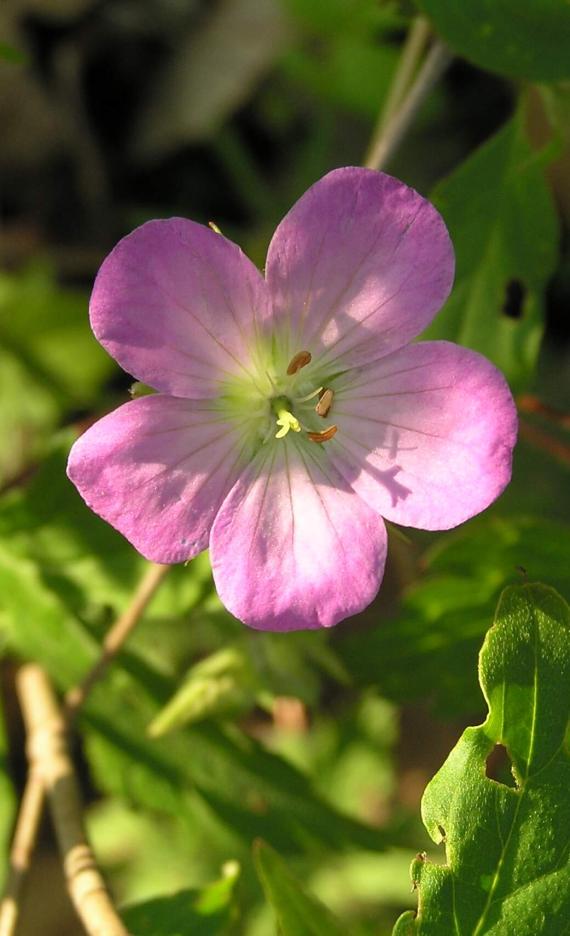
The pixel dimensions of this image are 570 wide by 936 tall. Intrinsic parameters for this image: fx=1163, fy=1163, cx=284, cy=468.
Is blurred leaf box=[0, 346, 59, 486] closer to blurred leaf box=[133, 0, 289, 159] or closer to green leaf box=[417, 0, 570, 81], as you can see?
blurred leaf box=[133, 0, 289, 159]

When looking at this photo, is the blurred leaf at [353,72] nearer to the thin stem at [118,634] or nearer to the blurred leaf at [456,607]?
the blurred leaf at [456,607]

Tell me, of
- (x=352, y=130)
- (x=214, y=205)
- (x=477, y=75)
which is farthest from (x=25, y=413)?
(x=477, y=75)

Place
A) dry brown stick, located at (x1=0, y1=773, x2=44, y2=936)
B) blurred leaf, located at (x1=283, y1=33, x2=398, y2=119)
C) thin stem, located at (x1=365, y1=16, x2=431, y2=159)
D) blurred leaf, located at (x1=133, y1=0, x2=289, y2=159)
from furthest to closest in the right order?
blurred leaf, located at (x1=133, y1=0, x2=289, y2=159)
blurred leaf, located at (x1=283, y1=33, x2=398, y2=119)
thin stem, located at (x1=365, y1=16, x2=431, y2=159)
dry brown stick, located at (x1=0, y1=773, x2=44, y2=936)

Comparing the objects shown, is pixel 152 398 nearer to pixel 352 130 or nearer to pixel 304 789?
pixel 304 789

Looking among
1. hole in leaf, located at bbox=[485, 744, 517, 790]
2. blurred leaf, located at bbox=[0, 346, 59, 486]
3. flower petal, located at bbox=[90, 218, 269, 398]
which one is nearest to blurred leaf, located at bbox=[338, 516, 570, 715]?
hole in leaf, located at bbox=[485, 744, 517, 790]

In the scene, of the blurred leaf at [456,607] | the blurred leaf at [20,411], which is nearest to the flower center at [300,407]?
the blurred leaf at [456,607]

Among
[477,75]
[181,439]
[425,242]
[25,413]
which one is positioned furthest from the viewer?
[477,75]
